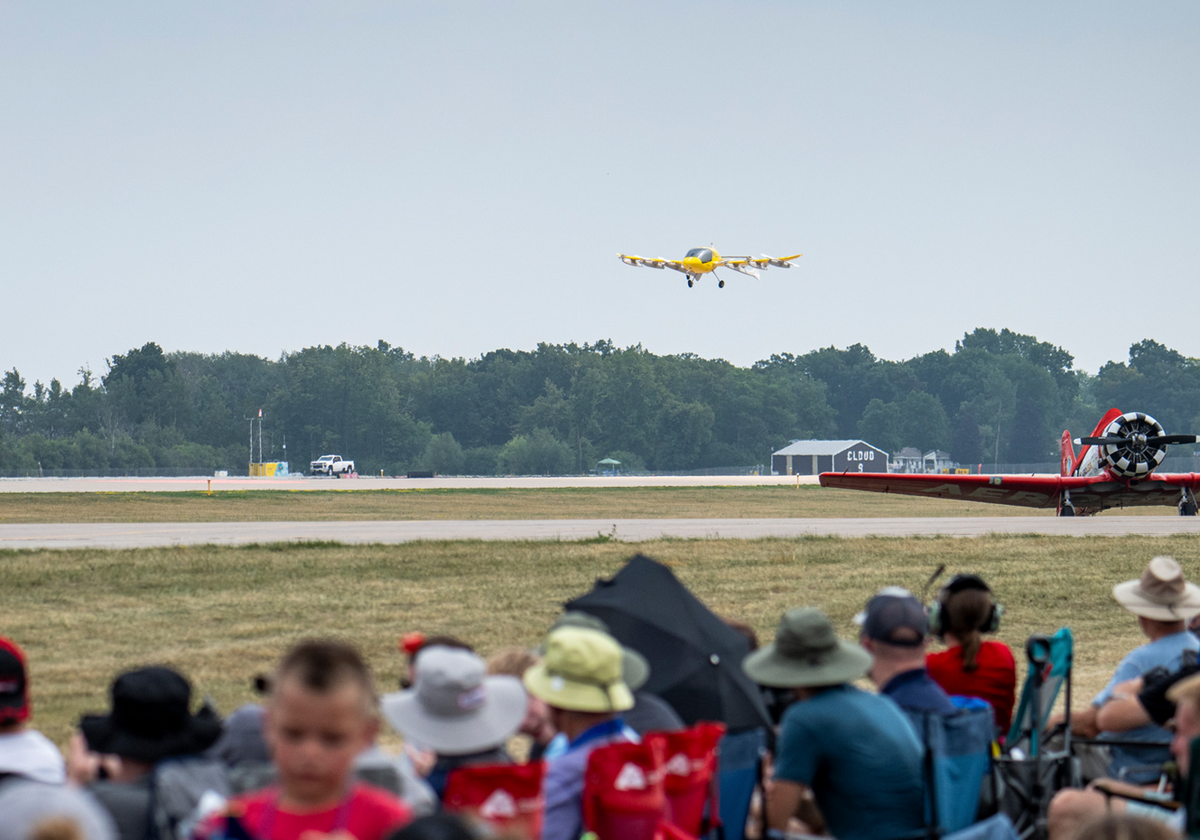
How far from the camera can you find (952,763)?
4.47 m

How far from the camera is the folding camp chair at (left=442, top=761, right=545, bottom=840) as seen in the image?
10.2ft

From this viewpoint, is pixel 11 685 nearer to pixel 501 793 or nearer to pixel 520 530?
pixel 501 793

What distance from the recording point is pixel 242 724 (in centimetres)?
389

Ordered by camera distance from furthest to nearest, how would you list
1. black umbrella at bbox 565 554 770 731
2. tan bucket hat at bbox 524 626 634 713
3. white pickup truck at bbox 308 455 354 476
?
white pickup truck at bbox 308 455 354 476 → black umbrella at bbox 565 554 770 731 → tan bucket hat at bbox 524 626 634 713

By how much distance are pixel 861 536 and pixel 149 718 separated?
782 inches

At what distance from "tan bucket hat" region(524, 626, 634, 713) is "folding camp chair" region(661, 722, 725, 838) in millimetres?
209

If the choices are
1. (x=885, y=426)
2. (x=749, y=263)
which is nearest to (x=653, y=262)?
(x=749, y=263)

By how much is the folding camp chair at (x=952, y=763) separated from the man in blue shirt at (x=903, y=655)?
0.10 meters

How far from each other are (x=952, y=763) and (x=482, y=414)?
490 feet

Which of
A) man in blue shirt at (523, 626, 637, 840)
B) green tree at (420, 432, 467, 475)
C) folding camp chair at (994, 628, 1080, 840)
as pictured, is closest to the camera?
man in blue shirt at (523, 626, 637, 840)

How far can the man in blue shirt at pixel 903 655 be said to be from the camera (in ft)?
15.2

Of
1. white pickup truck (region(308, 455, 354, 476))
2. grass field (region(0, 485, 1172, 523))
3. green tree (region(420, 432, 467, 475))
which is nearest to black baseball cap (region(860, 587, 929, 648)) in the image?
grass field (region(0, 485, 1172, 523))

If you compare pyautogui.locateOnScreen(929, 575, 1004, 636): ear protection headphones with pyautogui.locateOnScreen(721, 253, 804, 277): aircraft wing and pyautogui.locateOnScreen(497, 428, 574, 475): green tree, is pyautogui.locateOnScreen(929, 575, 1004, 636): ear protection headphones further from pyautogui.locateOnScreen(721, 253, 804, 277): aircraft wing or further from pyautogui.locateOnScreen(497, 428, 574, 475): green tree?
pyautogui.locateOnScreen(497, 428, 574, 475): green tree

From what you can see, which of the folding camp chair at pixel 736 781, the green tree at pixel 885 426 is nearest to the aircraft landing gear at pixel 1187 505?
the folding camp chair at pixel 736 781
